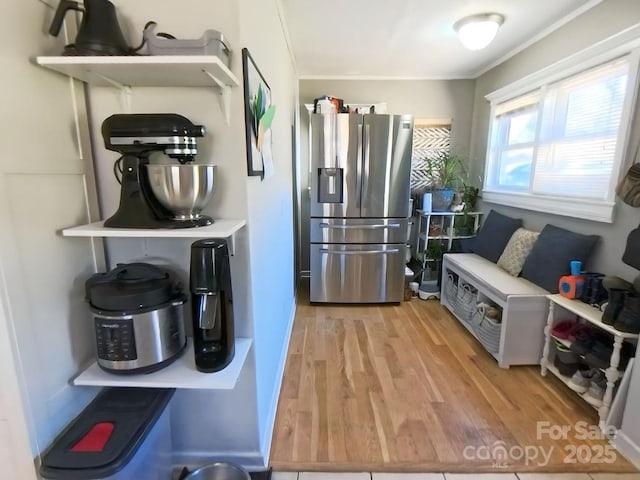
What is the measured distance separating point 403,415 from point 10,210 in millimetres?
1936

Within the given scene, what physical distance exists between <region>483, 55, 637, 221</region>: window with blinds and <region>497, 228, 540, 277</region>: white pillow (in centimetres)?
23

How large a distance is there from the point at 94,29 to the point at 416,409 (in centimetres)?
221

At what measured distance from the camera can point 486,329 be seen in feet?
7.91

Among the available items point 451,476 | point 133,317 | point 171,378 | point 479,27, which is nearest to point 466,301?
point 451,476

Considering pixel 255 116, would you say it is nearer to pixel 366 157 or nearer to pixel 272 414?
pixel 272 414

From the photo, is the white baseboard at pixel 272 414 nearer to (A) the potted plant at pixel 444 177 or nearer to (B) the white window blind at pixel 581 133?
(A) the potted plant at pixel 444 177

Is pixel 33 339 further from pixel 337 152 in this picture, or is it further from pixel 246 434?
pixel 337 152

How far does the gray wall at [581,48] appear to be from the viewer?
6.27ft

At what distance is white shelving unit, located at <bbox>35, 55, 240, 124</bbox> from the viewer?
916 mm

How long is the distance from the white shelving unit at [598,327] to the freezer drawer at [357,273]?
1369 millimetres

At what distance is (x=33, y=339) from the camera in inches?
38.3

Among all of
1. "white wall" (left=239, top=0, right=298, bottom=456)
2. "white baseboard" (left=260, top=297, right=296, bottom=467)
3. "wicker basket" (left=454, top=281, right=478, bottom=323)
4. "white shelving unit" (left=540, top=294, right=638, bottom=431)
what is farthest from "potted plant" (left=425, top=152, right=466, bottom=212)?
"white baseboard" (left=260, top=297, right=296, bottom=467)

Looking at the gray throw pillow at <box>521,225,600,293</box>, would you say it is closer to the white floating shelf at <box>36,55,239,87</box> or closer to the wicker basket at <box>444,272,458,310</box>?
the wicker basket at <box>444,272,458,310</box>

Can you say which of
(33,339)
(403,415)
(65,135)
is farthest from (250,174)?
(403,415)
